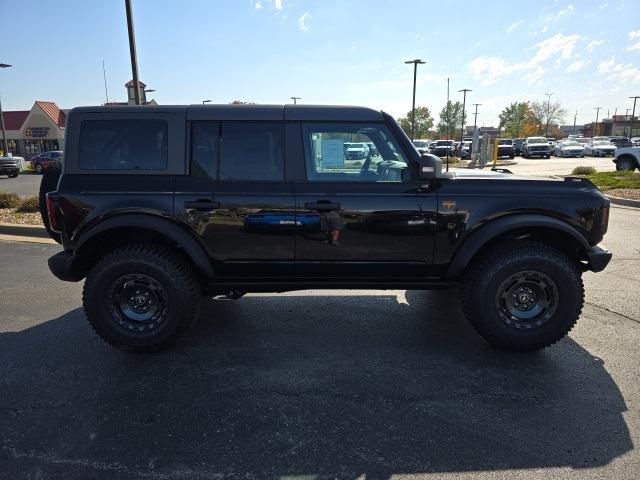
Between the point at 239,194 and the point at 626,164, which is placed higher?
the point at 626,164

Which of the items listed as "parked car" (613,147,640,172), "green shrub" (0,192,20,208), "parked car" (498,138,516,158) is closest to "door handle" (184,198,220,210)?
"green shrub" (0,192,20,208)

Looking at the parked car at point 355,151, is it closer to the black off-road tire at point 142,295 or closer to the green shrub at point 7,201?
the black off-road tire at point 142,295

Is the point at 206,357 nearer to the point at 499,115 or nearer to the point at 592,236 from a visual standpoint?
the point at 592,236

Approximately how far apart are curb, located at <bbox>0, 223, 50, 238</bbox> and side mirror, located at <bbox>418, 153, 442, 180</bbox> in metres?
7.61

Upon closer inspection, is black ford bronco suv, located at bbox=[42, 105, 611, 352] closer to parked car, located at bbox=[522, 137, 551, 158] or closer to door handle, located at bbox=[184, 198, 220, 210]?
door handle, located at bbox=[184, 198, 220, 210]

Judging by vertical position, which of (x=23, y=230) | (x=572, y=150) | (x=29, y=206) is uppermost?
(x=572, y=150)

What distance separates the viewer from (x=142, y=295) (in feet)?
12.1

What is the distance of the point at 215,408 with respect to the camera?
292 cm

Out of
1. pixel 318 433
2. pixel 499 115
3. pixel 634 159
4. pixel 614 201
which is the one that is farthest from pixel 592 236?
pixel 499 115

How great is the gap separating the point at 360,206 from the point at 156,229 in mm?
1589

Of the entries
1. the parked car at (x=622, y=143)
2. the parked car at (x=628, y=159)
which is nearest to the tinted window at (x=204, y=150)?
A: the parked car at (x=628, y=159)

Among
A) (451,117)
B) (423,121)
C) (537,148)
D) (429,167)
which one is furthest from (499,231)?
(423,121)

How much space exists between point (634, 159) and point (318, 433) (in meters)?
20.1

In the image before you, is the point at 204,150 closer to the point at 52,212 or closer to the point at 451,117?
the point at 52,212
